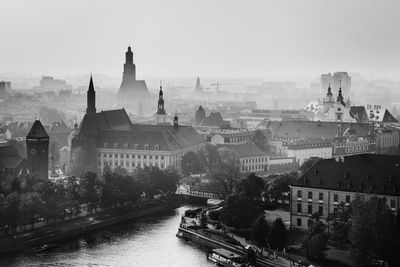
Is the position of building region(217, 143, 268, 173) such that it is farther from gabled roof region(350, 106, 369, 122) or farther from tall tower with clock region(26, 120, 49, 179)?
gabled roof region(350, 106, 369, 122)

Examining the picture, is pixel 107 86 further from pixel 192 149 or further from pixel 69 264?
pixel 69 264

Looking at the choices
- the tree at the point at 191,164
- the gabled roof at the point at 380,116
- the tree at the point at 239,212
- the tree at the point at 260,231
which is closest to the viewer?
the tree at the point at 260,231

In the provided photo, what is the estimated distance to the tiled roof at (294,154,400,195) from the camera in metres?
41.6

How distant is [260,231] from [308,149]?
36485 mm

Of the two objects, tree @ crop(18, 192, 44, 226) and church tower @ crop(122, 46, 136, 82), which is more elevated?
church tower @ crop(122, 46, 136, 82)

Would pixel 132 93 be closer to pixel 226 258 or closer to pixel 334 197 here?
pixel 334 197

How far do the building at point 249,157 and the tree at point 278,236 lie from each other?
1192 inches

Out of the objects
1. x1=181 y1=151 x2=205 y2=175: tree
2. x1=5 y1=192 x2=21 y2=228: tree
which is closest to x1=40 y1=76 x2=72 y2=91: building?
x1=181 y1=151 x2=205 y2=175: tree

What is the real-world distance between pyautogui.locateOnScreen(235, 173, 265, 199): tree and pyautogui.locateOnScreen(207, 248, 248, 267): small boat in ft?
29.7

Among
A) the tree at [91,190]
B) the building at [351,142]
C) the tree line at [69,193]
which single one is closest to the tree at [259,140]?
the building at [351,142]

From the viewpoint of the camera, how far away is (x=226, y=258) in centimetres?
3941

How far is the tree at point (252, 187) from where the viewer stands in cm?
4975

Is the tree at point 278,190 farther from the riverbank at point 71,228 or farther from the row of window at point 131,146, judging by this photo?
the row of window at point 131,146

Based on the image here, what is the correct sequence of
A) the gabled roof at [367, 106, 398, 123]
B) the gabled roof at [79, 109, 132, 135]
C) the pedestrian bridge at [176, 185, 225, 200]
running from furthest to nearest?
the gabled roof at [367, 106, 398, 123], the gabled roof at [79, 109, 132, 135], the pedestrian bridge at [176, 185, 225, 200]
